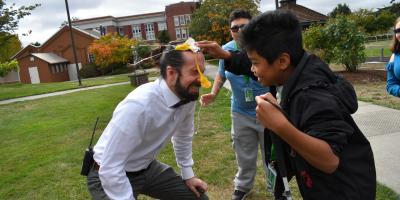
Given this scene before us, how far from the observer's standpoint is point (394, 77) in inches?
161

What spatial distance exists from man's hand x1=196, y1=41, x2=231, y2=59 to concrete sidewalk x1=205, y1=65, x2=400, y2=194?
8.30ft

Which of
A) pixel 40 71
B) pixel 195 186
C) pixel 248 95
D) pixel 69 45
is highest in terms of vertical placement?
pixel 69 45

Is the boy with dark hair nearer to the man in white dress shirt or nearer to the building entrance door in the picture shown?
the man in white dress shirt

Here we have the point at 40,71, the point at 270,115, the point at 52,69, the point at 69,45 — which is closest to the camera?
the point at 270,115

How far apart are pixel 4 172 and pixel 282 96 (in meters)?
5.93

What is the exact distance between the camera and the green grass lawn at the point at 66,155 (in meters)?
5.28

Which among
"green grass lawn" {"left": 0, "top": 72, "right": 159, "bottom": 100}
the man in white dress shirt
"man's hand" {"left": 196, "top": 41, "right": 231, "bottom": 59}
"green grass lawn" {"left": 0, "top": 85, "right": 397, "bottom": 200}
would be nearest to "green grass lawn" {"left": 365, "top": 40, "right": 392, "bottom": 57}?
"green grass lawn" {"left": 0, "top": 72, "right": 159, "bottom": 100}

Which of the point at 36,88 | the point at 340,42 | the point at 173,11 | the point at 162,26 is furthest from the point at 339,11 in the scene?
the point at 162,26

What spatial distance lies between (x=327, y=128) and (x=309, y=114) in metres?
0.09

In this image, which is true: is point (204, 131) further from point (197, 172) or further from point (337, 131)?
point (337, 131)

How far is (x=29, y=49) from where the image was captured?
177 feet

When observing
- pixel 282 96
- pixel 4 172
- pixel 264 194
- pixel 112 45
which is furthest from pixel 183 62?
pixel 112 45

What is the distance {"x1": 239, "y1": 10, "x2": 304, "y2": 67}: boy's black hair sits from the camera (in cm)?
171

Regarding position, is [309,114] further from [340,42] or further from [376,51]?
[376,51]
